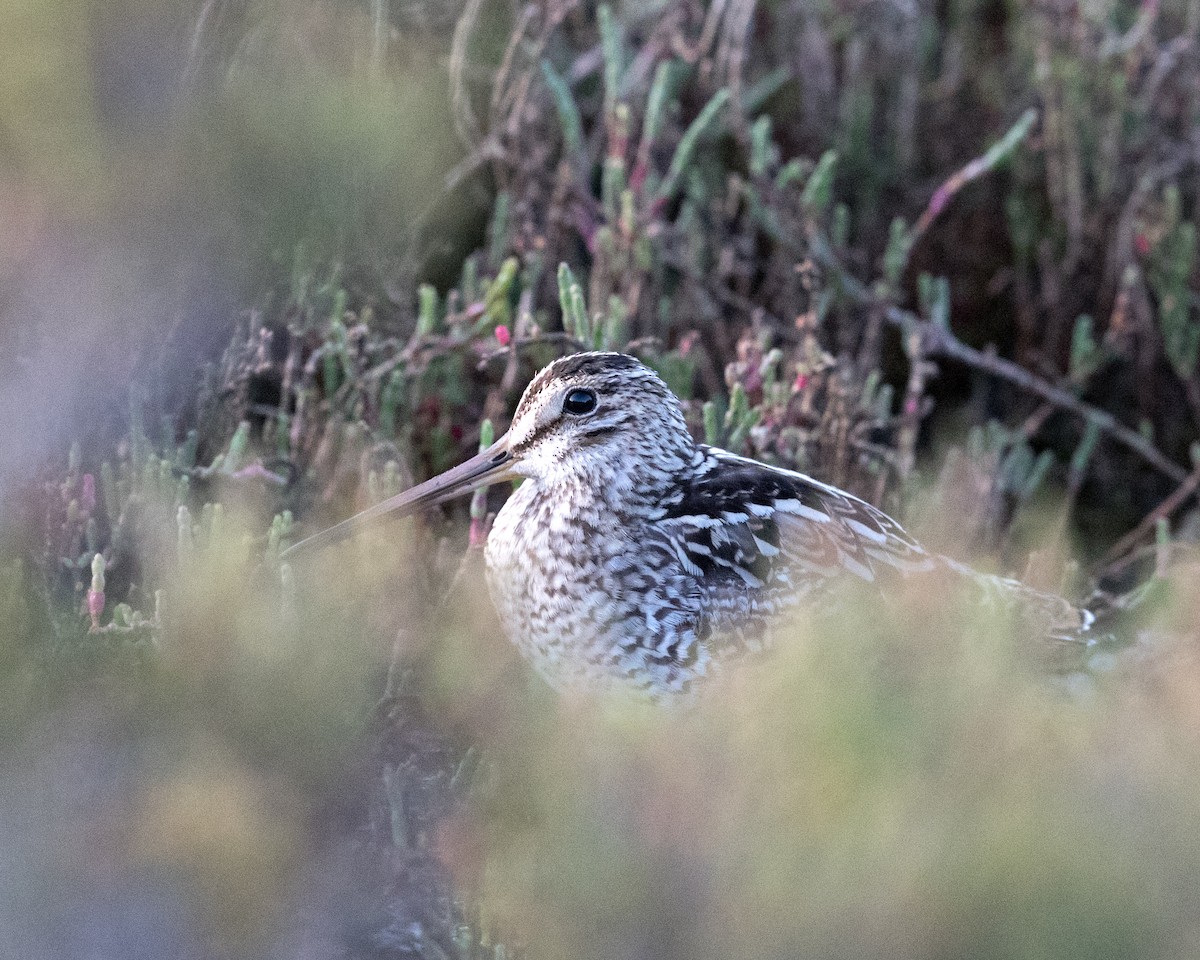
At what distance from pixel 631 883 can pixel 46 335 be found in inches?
50.5

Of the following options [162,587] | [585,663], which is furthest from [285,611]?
[585,663]

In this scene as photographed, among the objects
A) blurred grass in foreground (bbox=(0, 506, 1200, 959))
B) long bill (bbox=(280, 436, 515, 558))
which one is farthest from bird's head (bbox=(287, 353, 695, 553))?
blurred grass in foreground (bbox=(0, 506, 1200, 959))

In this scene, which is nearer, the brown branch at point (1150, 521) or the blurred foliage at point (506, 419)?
the blurred foliage at point (506, 419)

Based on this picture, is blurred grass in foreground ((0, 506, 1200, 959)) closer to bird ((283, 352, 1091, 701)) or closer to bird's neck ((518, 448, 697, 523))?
bird ((283, 352, 1091, 701))

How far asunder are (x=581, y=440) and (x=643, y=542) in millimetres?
214

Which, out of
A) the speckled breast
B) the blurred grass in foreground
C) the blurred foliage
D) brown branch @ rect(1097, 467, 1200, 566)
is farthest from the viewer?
brown branch @ rect(1097, 467, 1200, 566)

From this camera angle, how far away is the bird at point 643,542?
8.16ft

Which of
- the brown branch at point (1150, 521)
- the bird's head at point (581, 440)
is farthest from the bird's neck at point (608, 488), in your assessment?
the brown branch at point (1150, 521)

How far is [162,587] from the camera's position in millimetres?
2303

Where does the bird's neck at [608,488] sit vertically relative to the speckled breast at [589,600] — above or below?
above

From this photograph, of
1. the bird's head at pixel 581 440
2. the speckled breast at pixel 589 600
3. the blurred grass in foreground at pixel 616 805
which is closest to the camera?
the blurred grass in foreground at pixel 616 805

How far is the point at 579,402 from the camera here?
2.66 metres

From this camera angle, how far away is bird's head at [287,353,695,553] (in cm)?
262

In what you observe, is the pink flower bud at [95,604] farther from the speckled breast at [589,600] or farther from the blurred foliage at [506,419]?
the speckled breast at [589,600]
